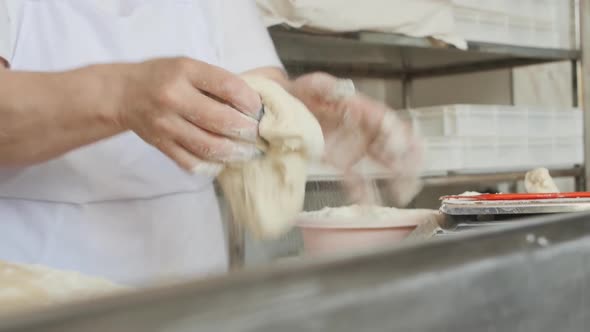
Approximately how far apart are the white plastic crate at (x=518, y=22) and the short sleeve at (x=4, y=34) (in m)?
1.47

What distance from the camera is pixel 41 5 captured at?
1.10 meters

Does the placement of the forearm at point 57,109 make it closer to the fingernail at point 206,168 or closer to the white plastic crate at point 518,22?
the fingernail at point 206,168

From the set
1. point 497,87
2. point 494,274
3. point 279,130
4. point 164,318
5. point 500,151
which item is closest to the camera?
point 164,318

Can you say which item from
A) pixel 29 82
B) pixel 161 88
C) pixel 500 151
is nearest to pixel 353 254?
pixel 161 88

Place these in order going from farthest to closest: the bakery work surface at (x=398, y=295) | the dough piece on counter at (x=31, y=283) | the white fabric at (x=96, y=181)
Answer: the white fabric at (x=96, y=181), the dough piece on counter at (x=31, y=283), the bakery work surface at (x=398, y=295)

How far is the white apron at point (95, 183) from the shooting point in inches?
42.9

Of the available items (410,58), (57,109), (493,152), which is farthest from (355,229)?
(410,58)

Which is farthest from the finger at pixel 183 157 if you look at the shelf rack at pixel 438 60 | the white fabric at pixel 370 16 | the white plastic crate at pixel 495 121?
the white plastic crate at pixel 495 121

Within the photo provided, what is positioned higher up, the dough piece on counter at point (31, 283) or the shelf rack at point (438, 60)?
the shelf rack at point (438, 60)

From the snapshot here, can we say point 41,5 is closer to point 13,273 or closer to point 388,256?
point 13,273

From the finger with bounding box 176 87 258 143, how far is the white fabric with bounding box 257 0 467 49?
41.6 inches

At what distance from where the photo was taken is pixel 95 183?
1.11 meters

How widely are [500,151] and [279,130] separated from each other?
5.38 feet

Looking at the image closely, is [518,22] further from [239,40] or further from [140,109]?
[140,109]
